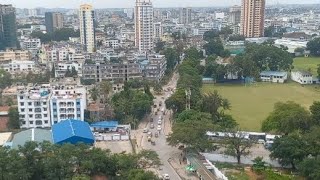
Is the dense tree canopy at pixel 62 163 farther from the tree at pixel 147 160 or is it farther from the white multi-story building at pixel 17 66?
the white multi-story building at pixel 17 66

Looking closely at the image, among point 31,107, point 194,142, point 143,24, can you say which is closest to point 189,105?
point 194,142

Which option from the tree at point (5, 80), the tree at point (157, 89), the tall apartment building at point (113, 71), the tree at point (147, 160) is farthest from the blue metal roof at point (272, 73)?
the tree at point (147, 160)

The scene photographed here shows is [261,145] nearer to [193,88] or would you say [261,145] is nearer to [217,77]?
[193,88]

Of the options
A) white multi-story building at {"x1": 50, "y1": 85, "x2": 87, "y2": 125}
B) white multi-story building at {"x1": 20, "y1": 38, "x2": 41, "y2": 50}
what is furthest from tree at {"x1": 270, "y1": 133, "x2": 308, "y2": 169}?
white multi-story building at {"x1": 20, "y1": 38, "x2": 41, "y2": 50}

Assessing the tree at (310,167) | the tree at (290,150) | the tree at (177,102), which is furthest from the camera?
the tree at (177,102)

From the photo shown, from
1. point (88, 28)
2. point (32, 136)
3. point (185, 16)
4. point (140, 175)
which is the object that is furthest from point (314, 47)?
point (185, 16)

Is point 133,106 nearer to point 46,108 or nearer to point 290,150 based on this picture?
point 46,108
